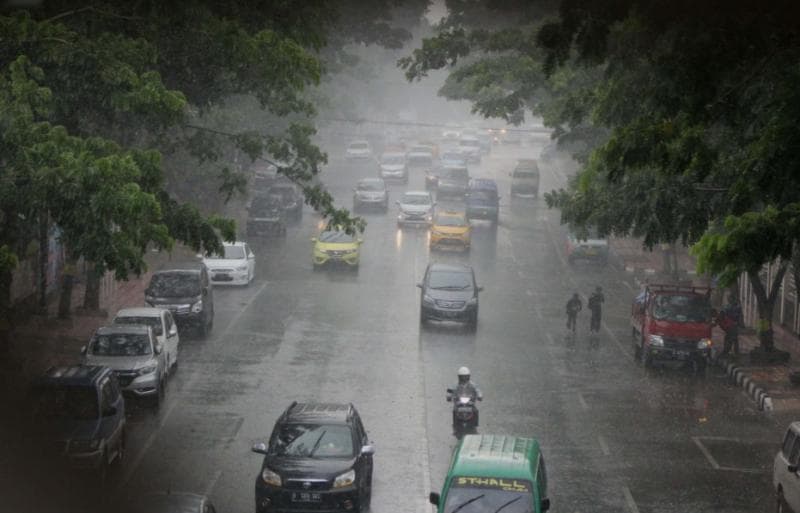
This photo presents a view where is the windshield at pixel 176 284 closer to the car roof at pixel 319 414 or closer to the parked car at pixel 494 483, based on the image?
Result: the car roof at pixel 319 414

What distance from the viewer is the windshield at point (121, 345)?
94.2ft

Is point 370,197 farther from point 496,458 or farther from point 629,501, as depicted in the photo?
point 496,458

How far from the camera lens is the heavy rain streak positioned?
18.3 metres

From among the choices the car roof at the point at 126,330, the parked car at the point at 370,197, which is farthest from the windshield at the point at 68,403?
the parked car at the point at 370,197

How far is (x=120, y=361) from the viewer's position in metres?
28.3

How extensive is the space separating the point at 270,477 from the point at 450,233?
3467 centimetres

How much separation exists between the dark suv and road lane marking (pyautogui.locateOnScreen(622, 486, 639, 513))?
4.11 m

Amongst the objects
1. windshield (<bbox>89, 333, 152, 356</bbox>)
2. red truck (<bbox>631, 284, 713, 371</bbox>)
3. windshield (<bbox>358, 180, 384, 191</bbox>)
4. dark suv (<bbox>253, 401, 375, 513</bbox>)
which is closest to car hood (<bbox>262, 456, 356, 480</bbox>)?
dark suv (<bbox>253, 401, 375, 513</bbox>)

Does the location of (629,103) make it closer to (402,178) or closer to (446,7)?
(446,7)

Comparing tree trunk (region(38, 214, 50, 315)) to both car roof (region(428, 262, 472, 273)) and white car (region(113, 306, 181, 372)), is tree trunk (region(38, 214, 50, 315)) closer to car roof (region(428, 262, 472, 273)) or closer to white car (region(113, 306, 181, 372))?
white car (region(113, 306, 181, 372))

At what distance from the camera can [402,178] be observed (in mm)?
79188

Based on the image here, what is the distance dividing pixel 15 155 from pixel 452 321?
17646 mm

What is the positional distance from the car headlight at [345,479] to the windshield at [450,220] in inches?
1375

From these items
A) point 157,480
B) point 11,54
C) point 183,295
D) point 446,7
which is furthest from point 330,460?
point 446,7
